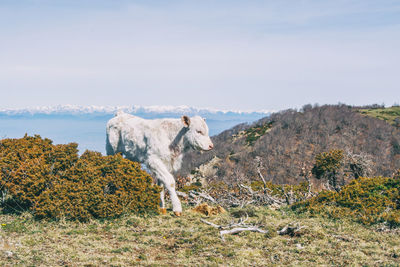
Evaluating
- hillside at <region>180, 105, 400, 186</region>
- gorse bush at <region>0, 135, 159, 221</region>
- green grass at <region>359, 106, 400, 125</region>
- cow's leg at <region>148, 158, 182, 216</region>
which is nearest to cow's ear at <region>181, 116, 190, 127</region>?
cow's leg at <region>148, 158, 182, 216</region>

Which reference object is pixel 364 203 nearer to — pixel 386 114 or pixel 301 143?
pixel 301 143

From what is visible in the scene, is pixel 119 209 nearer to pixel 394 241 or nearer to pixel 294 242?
pixel 294 242

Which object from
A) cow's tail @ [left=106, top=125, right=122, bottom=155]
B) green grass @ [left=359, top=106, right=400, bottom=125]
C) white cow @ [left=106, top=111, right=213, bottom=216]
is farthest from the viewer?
green grass @ [left=359, top=106, right=400, bottom=125]

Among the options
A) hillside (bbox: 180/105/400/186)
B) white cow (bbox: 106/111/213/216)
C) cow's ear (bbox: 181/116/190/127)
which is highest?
cow's ear (bbox: 181/116/190/127)

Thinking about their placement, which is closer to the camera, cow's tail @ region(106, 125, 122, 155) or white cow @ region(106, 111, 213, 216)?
white cow @ region(106, 111, 213, 216)

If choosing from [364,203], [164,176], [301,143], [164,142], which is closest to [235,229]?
[164,176]

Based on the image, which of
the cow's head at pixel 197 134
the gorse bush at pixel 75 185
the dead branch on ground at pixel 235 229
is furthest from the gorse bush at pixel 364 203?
the gorse bush at pixel 75 185

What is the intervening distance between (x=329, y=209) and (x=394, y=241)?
264 centimetres

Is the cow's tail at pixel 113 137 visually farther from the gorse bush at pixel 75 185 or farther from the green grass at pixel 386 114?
the green grass at pixel 386 114

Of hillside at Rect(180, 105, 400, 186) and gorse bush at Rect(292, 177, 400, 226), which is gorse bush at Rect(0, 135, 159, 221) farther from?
hillside at Rect(180, 105, 400, 186)

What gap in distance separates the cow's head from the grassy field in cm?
223

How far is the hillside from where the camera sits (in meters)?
37.2

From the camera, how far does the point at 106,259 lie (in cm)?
632

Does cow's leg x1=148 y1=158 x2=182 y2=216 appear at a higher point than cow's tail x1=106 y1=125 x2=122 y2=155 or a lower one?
lower
